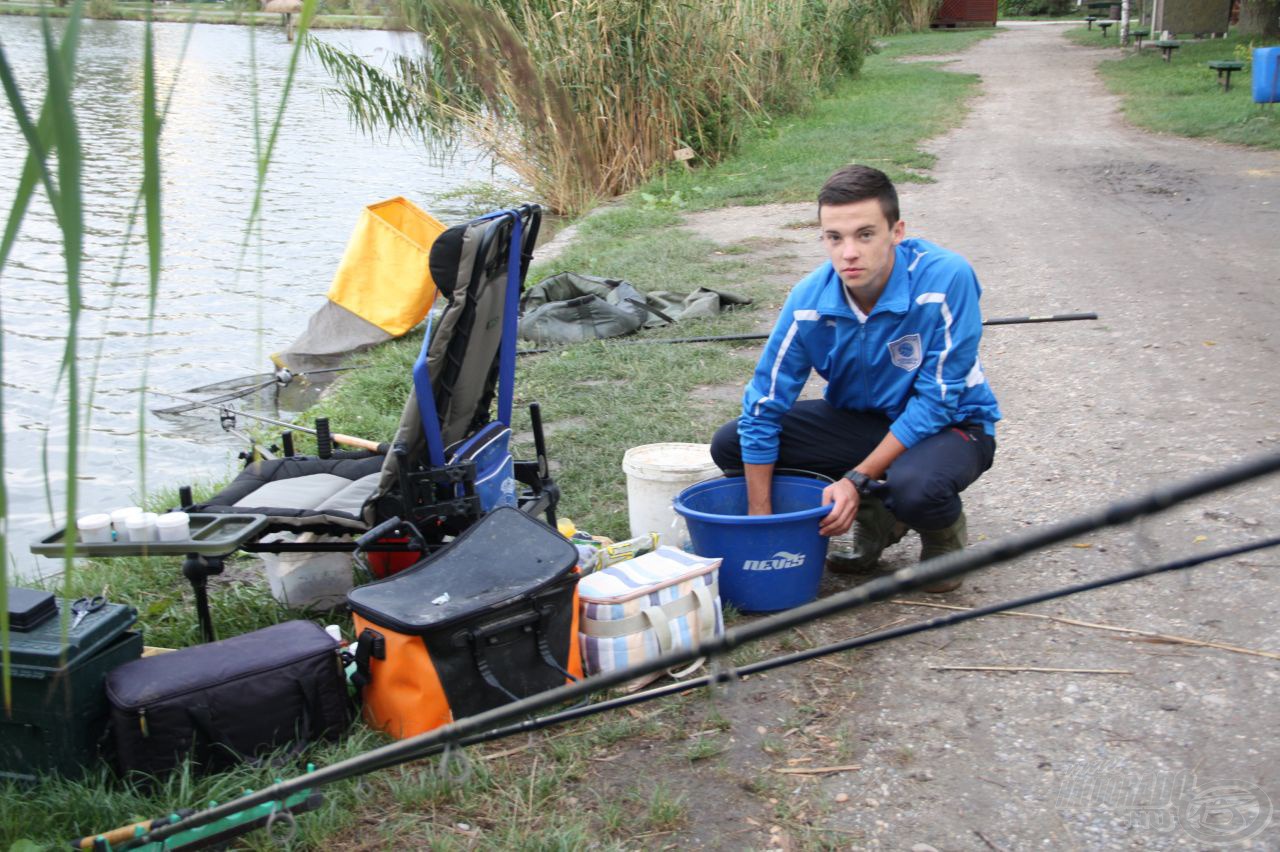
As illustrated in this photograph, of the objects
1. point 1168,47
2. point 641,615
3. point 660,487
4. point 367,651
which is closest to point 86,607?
point 367,651

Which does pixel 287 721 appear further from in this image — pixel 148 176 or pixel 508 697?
pixel 148 176

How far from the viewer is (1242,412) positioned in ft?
15.8

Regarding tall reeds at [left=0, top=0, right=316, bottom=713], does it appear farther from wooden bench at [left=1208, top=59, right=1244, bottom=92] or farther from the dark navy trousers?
wooden bench at [left=1208, top=59, right=1244, bottom=92]

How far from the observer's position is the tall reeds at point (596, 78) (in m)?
0.73

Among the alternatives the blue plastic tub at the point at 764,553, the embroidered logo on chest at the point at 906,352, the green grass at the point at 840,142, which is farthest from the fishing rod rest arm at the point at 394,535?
the green grass at the point at 840,142

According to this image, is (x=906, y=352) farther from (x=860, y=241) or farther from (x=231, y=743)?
(x=231, y=743)

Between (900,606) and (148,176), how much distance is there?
3.12 m

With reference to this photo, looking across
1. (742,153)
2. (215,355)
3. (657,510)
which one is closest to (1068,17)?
(742,153)

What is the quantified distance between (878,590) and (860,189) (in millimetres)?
2380

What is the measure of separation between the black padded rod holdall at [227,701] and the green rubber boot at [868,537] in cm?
162

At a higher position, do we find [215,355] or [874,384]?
[874,384]

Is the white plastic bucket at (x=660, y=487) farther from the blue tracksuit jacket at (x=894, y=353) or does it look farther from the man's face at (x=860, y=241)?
the man's face at (x=860, y=241)

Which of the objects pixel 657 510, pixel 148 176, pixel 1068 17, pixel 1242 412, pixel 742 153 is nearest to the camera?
pixel 148 176

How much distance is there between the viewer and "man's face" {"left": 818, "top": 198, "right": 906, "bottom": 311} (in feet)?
10.9
